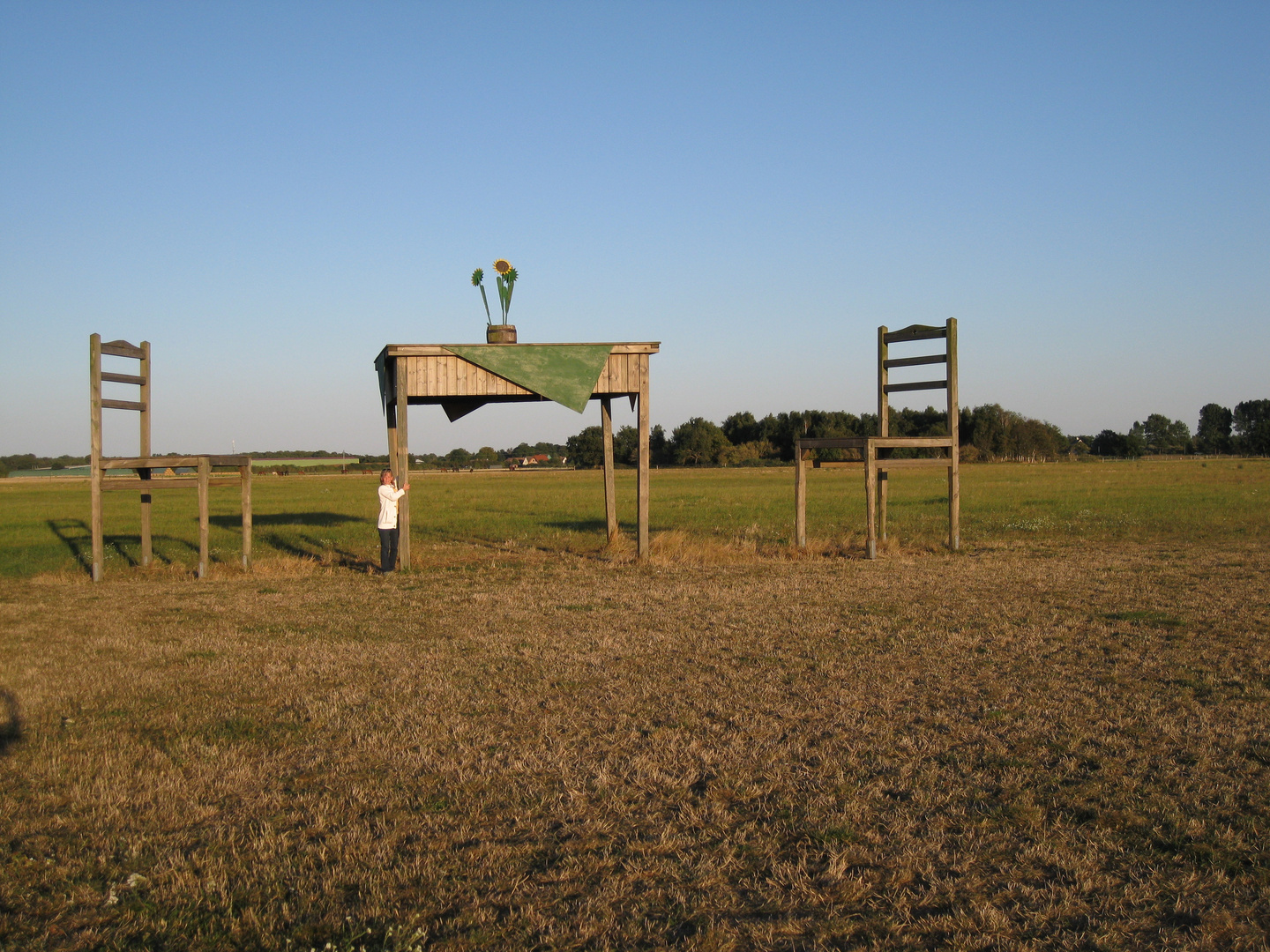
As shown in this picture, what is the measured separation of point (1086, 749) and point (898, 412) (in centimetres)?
9689

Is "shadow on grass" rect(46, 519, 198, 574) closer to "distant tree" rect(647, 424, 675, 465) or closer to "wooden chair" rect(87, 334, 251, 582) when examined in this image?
"wooden chair" rect(87, 334, 251, 582)

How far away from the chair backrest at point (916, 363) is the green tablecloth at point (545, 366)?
5.05m

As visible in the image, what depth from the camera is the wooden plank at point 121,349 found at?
47.4ft

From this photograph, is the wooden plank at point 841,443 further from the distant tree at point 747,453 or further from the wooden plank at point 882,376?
the distant tree at point 747,453

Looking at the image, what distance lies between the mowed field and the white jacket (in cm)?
262

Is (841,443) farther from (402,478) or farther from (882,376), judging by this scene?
(402,478)

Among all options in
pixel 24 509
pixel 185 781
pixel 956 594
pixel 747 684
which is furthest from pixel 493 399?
Answer: pixel 24 509

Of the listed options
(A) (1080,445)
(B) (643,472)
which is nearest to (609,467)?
(B) (643,472)

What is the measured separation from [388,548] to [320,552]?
3.95m

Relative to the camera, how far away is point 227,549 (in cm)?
1802

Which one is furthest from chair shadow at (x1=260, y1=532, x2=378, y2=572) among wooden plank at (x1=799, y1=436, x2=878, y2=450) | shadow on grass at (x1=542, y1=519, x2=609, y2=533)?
wooden plank at (x1=799, y1=436, x2=878, y2=450)

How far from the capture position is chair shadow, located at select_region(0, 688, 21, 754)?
5672mm

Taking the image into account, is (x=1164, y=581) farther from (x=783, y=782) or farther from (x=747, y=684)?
(x=783, y=782)

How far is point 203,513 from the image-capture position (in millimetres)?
13961
